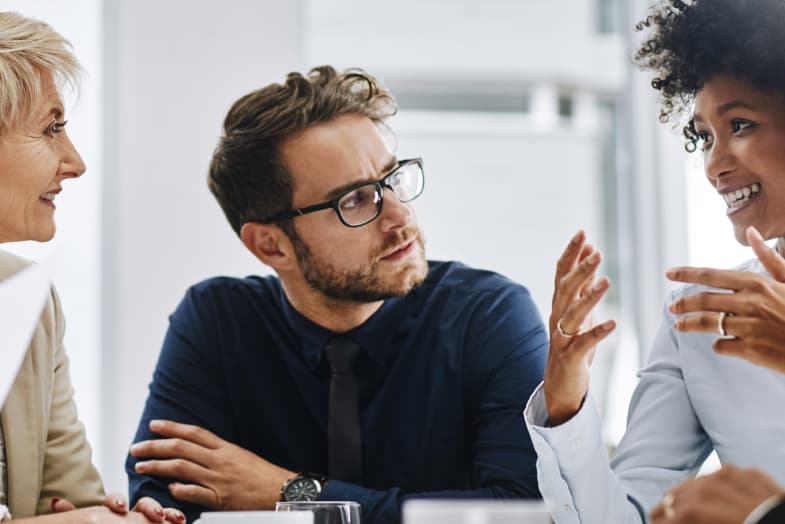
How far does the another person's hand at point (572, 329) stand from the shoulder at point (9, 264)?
1.03m

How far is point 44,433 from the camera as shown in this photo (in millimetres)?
1662

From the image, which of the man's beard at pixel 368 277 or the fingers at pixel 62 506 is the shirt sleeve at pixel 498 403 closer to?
the man's beard at pixel 368 277

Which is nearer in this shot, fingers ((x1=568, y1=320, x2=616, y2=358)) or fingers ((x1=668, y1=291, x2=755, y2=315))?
fingers ((x1=668, y1=291, x2=755, y2=315))

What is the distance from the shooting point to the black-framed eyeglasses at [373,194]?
1957 mm

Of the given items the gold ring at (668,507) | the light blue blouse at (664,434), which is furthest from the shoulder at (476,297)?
the gold ring at (668,507)

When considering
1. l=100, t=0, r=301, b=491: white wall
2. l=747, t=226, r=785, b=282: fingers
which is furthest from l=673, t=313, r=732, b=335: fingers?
l=100, t=0, r=301, b=491: white wall

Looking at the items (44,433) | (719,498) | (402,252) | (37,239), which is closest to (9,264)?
(37,239)

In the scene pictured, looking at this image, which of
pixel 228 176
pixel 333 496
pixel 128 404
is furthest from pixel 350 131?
pixel 128 404

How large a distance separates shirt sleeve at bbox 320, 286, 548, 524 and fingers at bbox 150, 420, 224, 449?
243 mm

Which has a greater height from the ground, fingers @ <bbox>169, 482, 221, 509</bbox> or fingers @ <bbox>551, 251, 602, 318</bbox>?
fingers @ <bbox>551, 251, 602, 318</bbox>

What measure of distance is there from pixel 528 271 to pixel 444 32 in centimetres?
119

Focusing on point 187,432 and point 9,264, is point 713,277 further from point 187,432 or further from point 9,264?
point 9,264

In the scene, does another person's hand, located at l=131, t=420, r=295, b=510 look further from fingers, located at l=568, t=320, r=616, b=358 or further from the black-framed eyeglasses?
fingers, located at l=568, t=320, r=616, b=358

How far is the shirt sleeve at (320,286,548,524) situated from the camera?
5.36ft
